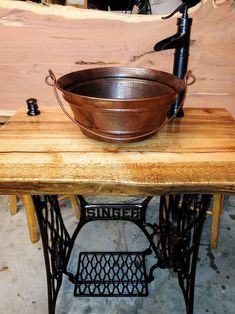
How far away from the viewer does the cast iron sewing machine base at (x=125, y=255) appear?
121 centimetres

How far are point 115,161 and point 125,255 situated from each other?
95 cm

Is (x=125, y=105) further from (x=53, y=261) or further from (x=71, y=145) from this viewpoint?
(x=53, y=261)

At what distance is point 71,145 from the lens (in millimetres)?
925

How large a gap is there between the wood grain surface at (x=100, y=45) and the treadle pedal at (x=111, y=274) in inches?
40.2

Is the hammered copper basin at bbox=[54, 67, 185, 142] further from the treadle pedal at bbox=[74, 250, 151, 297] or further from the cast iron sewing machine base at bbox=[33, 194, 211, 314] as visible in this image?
the treadle pedal at bbox=[74, 250, 151, 297]

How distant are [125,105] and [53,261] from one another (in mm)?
818

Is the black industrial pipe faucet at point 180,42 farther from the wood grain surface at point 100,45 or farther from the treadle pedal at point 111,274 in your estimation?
the treadle pedal at point 111,274

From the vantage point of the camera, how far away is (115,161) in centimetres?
82

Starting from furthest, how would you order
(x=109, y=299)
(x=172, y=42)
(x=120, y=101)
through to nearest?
1. (x=109, y=299)
2. (x=172, y=42)
3. (x=120, y=101)

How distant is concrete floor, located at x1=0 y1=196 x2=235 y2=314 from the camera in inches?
54.0

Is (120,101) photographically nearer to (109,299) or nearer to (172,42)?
(172,42)

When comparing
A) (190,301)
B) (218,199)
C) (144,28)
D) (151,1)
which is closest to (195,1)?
Answer: (151,1)

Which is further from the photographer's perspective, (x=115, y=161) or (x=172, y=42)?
(x=172, y=42)

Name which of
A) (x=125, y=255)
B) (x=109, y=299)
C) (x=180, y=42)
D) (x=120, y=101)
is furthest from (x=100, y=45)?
(x=109, y=299)
